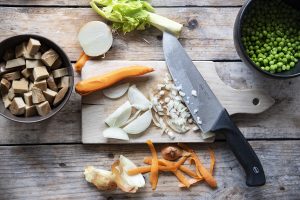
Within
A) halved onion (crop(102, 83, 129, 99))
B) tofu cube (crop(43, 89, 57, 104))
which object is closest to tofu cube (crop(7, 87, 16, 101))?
tofu cube (crop(43, 89, 57, 104))

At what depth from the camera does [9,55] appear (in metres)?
1.65

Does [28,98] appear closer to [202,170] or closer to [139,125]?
[139,125]

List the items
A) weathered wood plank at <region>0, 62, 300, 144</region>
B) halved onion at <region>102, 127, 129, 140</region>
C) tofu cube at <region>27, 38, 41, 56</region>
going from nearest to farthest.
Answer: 1. tofu cube at <region>27, 38, 41, 56</region>
2. halved onion at <region>102, 127, 129, 140</region>
3. weathered wood plank at <region>0, 62, 300, 144</region>

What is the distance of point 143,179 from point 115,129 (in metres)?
0.22

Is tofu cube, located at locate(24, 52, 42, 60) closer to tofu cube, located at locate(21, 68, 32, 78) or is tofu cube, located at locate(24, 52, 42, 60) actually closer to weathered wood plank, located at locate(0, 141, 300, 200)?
tofu cube, located at locate(21, 68, 32, 78)

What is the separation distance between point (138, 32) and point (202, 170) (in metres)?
0.59

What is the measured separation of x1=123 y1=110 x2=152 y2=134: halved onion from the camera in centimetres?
174

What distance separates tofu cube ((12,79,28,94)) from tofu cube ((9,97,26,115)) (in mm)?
25

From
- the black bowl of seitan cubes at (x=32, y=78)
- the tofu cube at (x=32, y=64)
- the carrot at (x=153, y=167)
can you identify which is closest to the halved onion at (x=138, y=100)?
the carrot at (x=153, y=167)

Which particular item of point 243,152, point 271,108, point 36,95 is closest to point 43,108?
point 36,95

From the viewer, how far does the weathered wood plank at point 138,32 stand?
1768 mm

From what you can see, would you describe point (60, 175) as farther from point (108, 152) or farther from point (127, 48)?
point (127, 48)

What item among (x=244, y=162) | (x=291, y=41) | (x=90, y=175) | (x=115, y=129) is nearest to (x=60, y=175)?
(x=90, y=175)

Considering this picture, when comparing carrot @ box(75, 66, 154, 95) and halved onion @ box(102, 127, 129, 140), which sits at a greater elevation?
carrot @ box(75, 66, 154, 95)
